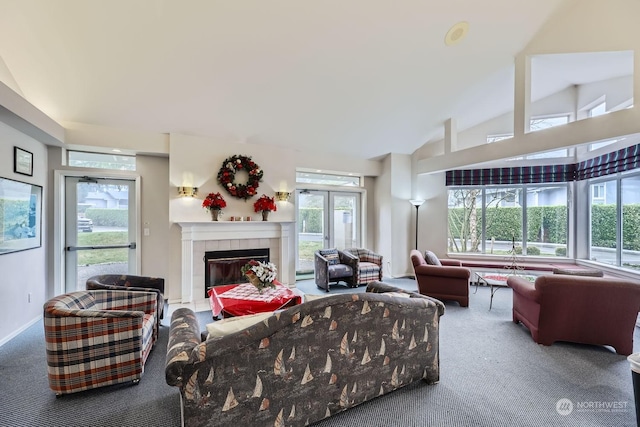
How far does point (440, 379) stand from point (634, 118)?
3743mm

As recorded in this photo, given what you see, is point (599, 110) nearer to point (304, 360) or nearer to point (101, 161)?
point (304, 360)

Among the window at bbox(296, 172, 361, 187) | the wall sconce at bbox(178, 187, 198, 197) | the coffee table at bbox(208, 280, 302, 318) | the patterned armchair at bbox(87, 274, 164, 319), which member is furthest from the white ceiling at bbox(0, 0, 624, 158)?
the coffee table at bbox(208, 280, 302, 318)

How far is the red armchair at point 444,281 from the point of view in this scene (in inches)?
172

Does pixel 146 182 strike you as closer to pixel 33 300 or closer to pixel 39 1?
pixel 33 300

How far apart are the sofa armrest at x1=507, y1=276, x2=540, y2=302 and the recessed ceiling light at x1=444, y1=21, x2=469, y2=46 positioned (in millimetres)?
3168

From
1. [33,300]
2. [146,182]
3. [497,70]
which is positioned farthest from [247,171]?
[497,70]

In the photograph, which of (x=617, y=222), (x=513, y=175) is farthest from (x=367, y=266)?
(x=617, y=222)

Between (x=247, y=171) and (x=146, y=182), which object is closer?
(x=146, y=182)

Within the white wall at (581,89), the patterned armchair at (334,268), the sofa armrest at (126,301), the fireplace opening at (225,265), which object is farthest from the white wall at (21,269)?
the white wall at (581,89)

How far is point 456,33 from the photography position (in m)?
3.46

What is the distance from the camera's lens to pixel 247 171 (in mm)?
4863

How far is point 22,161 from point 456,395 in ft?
17.3

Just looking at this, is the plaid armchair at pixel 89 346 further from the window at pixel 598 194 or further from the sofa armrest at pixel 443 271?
the window at pixel 598 194

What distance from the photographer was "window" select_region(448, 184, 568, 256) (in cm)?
572
